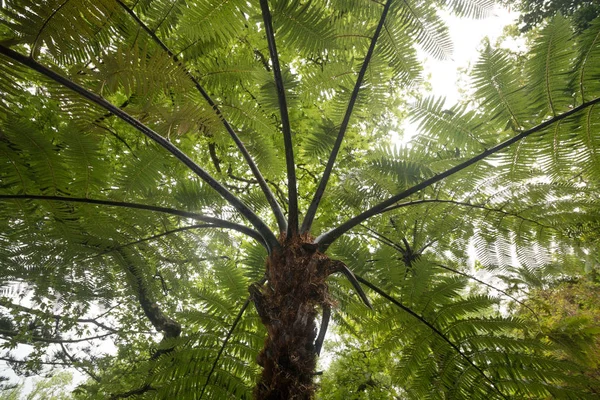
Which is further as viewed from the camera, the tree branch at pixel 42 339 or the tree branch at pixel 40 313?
the tree branch at pixel 42 339

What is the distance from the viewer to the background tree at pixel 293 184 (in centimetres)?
128

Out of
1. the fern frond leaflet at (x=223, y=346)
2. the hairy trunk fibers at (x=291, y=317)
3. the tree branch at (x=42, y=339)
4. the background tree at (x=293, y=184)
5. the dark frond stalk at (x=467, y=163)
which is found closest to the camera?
the hairy trunk fibers at (x=291, y=317)

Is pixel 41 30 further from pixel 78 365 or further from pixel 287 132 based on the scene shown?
pixel 78 365

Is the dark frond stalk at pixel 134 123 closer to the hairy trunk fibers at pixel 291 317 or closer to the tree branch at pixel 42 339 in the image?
the hairy trunk fibers at pixel 291 317

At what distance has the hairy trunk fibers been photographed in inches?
43.8

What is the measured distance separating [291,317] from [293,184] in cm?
70

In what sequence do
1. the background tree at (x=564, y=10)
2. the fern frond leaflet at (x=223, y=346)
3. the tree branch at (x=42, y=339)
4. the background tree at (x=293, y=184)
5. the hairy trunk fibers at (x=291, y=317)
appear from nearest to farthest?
the hairy trunk fibers at (x=291, y=317) < the background tree at (x=293, y=184) < the fern frond leaflet at (x=223, y=346) < the background tree at (x=564, y=10) < the tree branch at (x=42, y=339)

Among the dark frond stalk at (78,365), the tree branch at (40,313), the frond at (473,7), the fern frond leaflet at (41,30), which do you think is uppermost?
the frond at (473,7)

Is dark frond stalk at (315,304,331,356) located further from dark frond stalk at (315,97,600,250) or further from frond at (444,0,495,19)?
frond at (444,0,495,19)

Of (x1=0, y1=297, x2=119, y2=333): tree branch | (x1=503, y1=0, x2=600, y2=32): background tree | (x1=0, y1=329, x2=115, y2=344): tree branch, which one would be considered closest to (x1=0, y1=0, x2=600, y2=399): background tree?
(x1=0, y1=297, x2=119, y2=333): tree branch

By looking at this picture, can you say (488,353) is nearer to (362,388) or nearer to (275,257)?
(275,257)

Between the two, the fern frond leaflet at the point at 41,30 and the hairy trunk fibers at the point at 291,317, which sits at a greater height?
the fern frond leaflet at the point at 41,30

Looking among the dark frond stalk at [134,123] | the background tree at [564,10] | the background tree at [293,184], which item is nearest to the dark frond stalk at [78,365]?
the background tree at [293,184]

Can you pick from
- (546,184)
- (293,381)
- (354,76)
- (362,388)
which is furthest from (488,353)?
(362,388)
